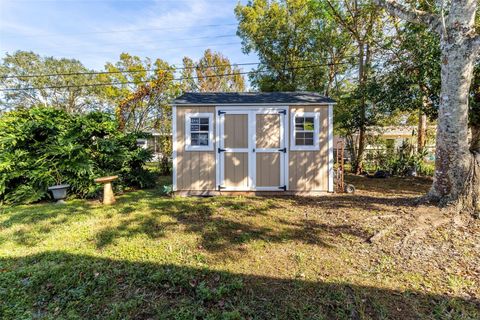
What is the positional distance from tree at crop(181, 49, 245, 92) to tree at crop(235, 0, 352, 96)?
3.50 meters

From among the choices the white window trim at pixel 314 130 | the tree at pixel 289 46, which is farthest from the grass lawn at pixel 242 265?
the tree at pixel 289 46

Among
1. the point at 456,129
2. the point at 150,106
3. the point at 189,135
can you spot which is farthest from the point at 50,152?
the point at 456,129

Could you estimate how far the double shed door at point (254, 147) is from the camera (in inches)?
238

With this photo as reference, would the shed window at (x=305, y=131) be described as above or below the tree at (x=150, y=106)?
below

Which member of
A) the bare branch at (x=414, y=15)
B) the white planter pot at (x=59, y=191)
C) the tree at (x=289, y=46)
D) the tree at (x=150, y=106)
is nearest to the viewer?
the bare branch at (x=414, y=15)

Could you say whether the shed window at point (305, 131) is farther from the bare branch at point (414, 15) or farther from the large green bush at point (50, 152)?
the large green bush at point (50, 152)

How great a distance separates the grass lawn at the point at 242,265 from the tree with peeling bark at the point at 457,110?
1.41 ft

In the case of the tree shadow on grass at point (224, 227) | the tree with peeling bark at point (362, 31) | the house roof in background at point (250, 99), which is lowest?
the tree shadow on grass at point (224, 227)

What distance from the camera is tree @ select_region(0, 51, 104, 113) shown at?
68.5 ft

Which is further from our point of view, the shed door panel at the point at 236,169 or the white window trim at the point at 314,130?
the shed door panel at the point at 236,169

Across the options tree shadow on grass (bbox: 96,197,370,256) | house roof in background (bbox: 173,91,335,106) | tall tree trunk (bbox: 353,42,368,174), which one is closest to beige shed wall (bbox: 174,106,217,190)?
house roof in background (bbox: 173,91,335,106)

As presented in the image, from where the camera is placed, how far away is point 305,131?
6066 millimetres

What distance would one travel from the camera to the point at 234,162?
6145 mm

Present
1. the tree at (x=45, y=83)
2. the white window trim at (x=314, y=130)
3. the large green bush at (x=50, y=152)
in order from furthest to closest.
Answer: the tree at (x=45, y=83)
the white window trim at (x=314, y=130)
the large green bush at (x=50, y=152)
